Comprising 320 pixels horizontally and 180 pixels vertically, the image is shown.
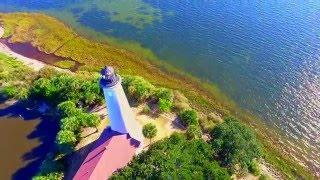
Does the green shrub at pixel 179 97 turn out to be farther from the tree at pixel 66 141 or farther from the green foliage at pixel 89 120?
the tree at pixel 66 141

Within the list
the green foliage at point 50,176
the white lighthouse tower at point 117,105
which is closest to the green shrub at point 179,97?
the white lighthouse tower at point 117,105

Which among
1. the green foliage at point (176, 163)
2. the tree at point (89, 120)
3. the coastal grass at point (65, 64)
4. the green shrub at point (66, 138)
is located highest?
the green foliage at point (176, 163)

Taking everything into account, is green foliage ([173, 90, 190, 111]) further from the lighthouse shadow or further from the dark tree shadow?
the dark tree shadow

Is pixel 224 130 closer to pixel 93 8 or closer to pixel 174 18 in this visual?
pixel 174 18

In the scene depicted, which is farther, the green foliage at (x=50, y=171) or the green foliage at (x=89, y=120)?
the green foliage at (x=89, y=120)

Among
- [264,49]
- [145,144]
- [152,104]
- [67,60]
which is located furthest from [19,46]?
[264,49]

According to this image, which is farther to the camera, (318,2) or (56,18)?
(56,18)

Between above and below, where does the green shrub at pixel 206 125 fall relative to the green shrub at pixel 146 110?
above

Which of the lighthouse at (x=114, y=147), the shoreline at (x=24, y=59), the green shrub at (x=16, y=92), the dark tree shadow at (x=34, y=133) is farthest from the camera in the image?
the shoreline at (x=24, y=59)
